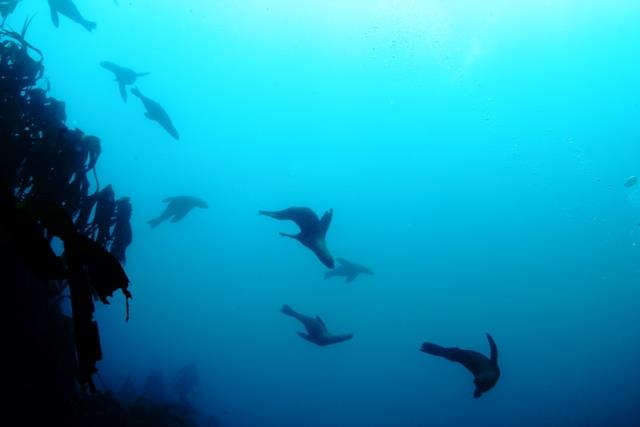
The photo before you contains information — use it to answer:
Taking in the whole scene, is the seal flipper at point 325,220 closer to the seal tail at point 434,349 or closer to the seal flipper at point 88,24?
the seal tail at point 434,349

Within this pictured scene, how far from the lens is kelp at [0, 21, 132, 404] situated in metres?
2.16

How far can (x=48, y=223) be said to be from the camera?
222cm

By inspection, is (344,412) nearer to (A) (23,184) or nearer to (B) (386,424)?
(B) (386,424)

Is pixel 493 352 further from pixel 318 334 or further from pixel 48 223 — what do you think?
pixel 48 223

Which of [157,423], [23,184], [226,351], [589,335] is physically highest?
[589,335]

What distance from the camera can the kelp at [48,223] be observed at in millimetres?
2158

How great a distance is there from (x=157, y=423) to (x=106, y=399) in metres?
1.27

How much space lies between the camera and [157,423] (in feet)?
29.0

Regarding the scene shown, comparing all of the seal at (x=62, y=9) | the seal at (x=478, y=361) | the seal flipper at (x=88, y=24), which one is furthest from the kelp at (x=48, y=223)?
the seal at (x=478, y=361)

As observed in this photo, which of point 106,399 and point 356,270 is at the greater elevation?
point 356,270

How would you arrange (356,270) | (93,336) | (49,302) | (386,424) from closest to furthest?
(93,336), (49,302), (356,270), (386,424)

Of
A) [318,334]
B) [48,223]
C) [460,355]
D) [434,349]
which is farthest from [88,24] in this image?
[460,355]

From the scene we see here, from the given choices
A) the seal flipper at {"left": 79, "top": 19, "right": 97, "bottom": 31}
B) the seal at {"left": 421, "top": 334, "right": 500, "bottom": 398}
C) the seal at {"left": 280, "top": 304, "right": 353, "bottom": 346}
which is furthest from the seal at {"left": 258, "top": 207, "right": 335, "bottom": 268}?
the seal flipper at {"left": 79, "top": 19, "right": 97, "bottom": 31}

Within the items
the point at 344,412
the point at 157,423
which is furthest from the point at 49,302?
the point at 344,412
